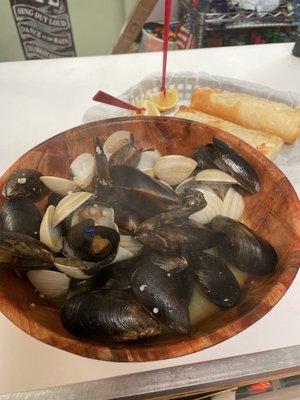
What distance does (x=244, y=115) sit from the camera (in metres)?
0.83

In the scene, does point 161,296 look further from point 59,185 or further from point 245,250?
point 59,185

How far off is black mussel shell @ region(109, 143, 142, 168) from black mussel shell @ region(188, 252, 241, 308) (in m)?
0.20

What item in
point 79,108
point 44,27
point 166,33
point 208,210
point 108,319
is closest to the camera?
point 108,319

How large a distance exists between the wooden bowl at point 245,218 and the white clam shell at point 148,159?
0.04 meters

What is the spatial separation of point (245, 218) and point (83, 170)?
0.29m

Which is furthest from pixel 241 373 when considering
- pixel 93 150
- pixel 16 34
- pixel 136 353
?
pixel 16 34

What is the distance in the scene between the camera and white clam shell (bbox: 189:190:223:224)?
0.54 meters

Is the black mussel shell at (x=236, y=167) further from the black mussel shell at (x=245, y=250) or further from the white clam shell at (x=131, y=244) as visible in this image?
the white clam shell at (x=131, y=244)

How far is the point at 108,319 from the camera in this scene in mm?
431

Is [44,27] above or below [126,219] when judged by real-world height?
below

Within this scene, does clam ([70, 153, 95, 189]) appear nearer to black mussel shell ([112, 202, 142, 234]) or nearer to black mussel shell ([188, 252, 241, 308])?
black mussel shell ([112, 202, 142, 234])

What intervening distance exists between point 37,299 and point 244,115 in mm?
620

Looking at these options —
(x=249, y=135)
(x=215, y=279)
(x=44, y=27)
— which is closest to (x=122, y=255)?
(x=215, y=279)

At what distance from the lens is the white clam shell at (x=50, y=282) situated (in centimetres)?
47
